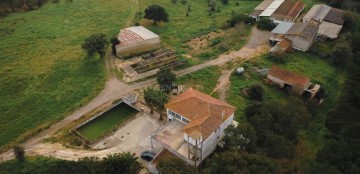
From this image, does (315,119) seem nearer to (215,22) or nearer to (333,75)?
(333,75)

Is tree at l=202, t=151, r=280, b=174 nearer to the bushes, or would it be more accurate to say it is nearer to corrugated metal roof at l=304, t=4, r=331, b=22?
the bushes

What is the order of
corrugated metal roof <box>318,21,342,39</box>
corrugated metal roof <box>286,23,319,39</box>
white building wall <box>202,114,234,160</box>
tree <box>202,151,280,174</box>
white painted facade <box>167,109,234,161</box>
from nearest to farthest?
tree <box>202,151,280,174</box> → white painted facade <box>167,109,234,161</box> → white building wall <box>202,114,234,160</box> → corrugated metal roof <box>286,23,319,39</box> → corrugated metal roof <box>318,21,342,39</box>

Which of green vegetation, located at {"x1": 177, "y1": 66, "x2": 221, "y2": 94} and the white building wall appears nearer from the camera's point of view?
the white building wall

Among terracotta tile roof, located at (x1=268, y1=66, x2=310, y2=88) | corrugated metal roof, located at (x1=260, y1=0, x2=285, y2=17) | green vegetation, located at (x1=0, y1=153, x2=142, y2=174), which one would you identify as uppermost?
corrugated metal roof, located at (x1=260, y1=0, x2=285, y2=17)

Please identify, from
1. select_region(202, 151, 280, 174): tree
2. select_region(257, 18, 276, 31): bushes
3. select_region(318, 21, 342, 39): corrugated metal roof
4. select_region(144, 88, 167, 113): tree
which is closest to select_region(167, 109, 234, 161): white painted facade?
select_region(144, 88, 167, 113): tree

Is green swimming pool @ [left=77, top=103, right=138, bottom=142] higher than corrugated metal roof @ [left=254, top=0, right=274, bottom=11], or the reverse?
corrugated metal roof @ [left=254, top=0, right=274, bottom=11]

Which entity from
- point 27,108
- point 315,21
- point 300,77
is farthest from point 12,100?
point 315,21

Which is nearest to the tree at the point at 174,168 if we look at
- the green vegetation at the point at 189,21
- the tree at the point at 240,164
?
the tree at the point at 240,164
